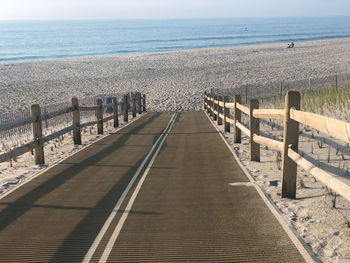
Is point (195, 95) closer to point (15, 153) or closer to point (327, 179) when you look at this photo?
point (15, 153)

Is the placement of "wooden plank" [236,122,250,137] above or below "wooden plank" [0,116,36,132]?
below

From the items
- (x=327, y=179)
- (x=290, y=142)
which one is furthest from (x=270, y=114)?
(x=327, y=179)

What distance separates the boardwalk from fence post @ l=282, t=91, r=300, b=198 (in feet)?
1.76

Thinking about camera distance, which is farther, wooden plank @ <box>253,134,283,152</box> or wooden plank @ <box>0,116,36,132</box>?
wooden plank @ <box>0,116,36,132</box>

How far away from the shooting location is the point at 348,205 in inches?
231

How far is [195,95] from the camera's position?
3331cm

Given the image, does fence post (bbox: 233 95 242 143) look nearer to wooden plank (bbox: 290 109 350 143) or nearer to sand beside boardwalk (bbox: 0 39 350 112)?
wooden plank (bbox: 290 109 350 143)

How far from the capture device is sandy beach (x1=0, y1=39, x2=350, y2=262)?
531 cm

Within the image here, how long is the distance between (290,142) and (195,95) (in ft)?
90.1

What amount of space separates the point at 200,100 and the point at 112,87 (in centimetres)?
1205

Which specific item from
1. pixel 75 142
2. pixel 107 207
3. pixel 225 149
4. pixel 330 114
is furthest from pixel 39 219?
pixel 330 114

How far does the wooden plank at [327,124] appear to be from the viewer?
4074 millimetres

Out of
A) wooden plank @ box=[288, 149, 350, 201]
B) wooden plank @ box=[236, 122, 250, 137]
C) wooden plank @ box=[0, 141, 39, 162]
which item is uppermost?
wooden plank @ box=[288, 149, 350, 201]

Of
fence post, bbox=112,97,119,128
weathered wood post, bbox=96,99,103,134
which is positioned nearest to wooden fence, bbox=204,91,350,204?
weathered wood post, bbox=96,99,103,134
